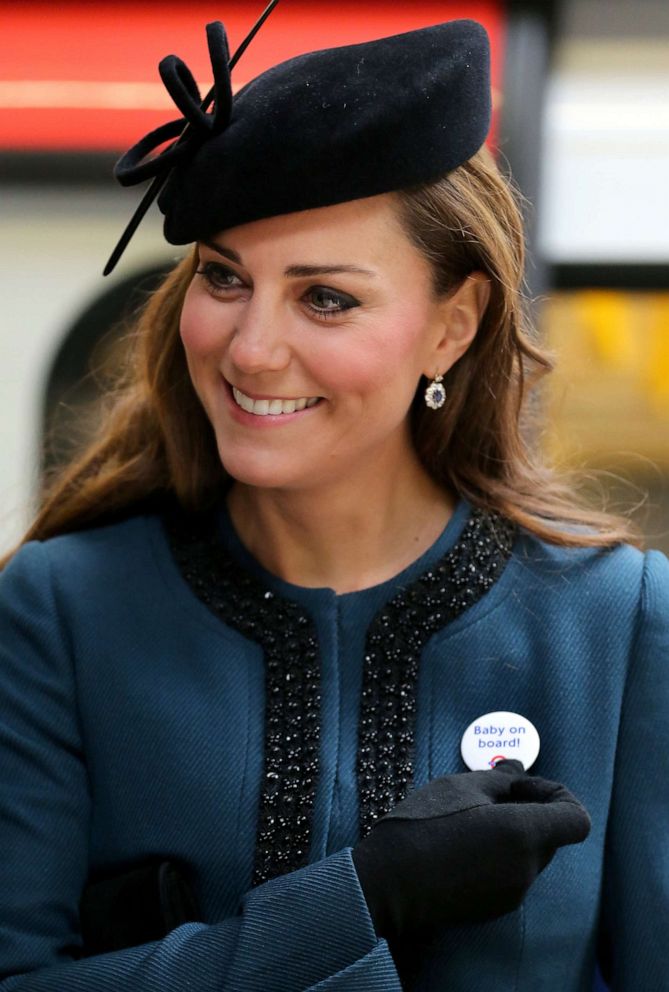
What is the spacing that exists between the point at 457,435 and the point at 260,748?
54 cm

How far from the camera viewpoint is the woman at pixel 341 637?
1.71 m

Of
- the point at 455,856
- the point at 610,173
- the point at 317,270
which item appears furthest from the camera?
the point at 610,173

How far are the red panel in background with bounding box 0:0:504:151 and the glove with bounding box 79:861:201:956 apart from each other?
2523 mm

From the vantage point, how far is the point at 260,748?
1886 millimetres

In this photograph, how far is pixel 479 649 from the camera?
1937 mm

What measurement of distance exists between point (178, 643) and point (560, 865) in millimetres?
579

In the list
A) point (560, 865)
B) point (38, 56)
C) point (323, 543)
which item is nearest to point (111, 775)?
point (323, 543)

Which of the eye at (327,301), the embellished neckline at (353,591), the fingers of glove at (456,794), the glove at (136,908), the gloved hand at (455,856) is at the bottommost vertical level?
the glove at (136,908)

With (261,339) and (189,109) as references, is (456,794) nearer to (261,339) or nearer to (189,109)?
(261,339)

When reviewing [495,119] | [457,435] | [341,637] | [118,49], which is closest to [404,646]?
[341,637]

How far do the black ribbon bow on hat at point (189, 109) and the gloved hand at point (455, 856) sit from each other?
822 mm

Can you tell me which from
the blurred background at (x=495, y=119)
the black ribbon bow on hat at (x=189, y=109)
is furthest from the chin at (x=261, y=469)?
the blurred background at (x=495, y=119)

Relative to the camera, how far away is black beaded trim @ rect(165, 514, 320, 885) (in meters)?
1.83

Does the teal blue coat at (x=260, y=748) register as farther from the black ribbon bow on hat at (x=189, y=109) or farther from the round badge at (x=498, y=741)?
the black ribbon bow on hat at (x=189, y=109)
